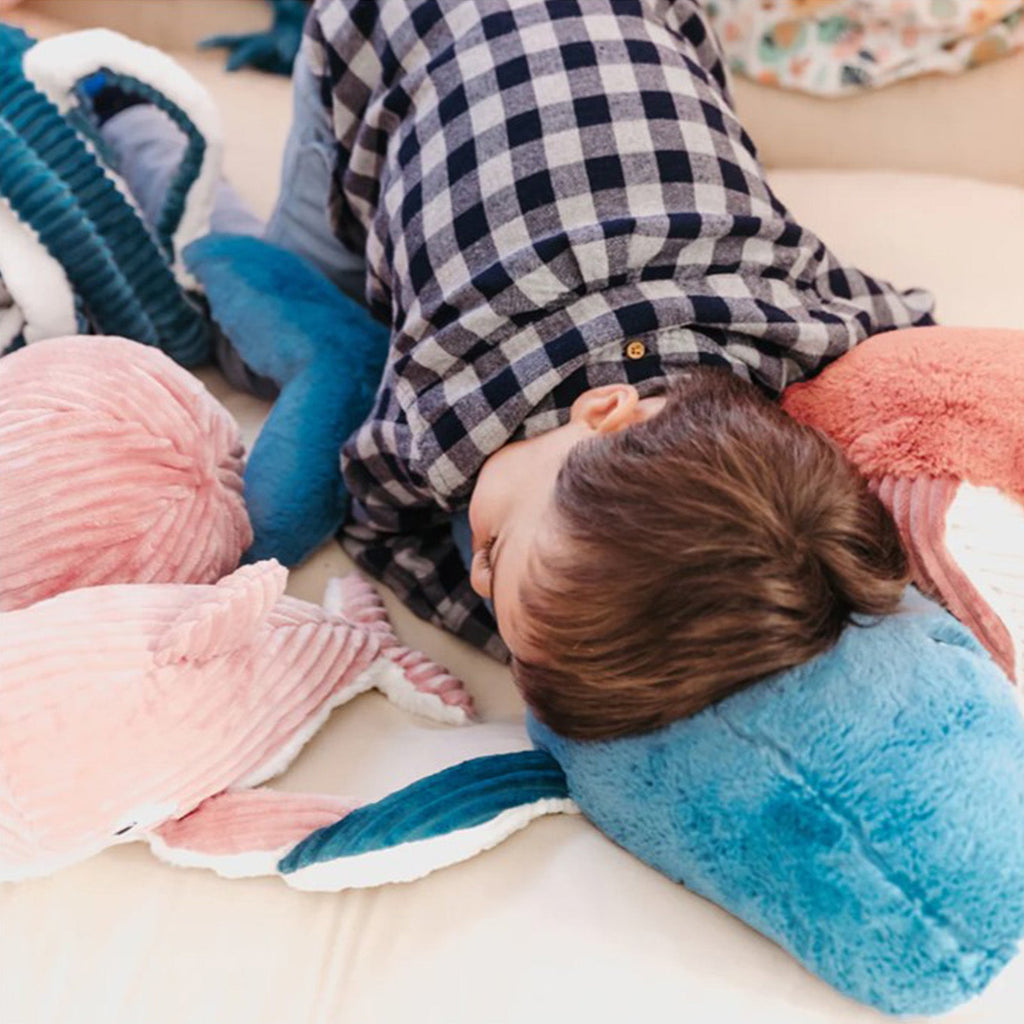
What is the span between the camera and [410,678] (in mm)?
764

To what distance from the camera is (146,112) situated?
1064 millimetres

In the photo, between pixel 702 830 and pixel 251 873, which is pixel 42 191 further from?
pixel 702 830

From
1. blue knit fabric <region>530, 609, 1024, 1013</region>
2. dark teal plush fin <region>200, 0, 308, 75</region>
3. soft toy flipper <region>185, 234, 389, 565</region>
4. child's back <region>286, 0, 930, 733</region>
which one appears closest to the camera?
blue knit fabric <region>530, 609, 1024, 1013</region>

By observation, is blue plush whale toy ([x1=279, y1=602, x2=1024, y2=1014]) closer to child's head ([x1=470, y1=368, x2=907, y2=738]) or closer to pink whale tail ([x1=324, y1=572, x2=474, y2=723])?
child's head ([x1=470, y1=368, x2=907, y2=738])

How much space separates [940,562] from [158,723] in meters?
0.44

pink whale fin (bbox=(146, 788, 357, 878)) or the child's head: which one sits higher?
the child's head

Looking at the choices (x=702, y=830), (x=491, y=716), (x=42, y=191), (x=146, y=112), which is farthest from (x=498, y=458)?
(x=146, y=112)

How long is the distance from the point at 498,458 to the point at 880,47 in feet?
1.98

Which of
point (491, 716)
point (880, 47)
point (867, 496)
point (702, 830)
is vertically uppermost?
point (880, 47)

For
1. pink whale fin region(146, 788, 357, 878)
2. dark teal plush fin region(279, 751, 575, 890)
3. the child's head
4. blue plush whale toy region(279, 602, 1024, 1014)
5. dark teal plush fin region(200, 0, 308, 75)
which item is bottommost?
pink whale fin region(146, 788, 357, 878)

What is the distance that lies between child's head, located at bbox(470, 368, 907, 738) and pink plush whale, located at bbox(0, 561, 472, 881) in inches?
5.8

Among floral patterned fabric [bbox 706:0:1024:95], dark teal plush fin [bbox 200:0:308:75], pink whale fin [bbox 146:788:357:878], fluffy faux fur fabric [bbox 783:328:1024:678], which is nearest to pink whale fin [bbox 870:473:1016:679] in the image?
fluffy faux fur fabric [bbox 783:328:1024:678]

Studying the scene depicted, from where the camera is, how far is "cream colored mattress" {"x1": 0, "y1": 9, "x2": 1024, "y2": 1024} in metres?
0.55

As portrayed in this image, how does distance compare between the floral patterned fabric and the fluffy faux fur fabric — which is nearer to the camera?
the fluffy faux fur fabric
